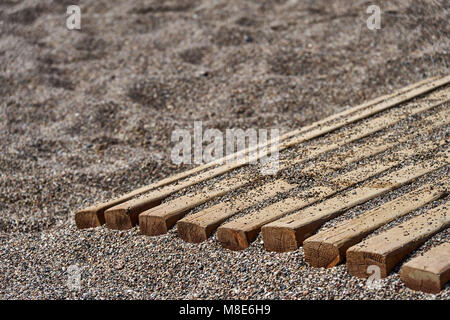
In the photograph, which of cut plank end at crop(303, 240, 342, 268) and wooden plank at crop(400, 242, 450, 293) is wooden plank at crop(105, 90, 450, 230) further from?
wooden plank at crop(400, 242, 450, 293)

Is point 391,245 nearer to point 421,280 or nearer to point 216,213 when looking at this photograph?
point 421,280

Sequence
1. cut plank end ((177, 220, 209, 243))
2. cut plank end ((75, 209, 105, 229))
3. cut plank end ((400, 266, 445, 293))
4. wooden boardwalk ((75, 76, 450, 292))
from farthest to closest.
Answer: cut plank end ((75, 209, 105, 229)) → cut plank end ((177, 220, 209, 243)) → wooden boardwalk ((75, 76, 450, 292)) → cut plank end ((400, 266, 445, 293))

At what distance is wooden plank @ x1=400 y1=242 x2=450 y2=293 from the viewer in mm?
1975

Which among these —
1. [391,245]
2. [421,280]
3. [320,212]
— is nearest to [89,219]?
[320,212]

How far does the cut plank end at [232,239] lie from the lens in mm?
2453

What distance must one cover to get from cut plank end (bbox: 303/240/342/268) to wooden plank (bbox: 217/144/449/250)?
25 centimetres

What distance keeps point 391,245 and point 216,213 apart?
2.47 ft

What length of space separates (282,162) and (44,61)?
275cm

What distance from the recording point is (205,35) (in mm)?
5238

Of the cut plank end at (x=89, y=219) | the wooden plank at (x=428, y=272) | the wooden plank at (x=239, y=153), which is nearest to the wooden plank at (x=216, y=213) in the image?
the wooden plank at (x=239, y=153)

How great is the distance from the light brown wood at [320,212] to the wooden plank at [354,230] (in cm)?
7

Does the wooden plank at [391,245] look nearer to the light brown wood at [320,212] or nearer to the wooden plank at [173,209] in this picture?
the light brown wood at [320,212]

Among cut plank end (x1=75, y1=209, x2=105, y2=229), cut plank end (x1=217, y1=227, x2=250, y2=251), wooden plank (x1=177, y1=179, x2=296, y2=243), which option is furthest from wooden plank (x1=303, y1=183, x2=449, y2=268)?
cut plank end (x1=75, y1=209, x2=105, y2=229)
